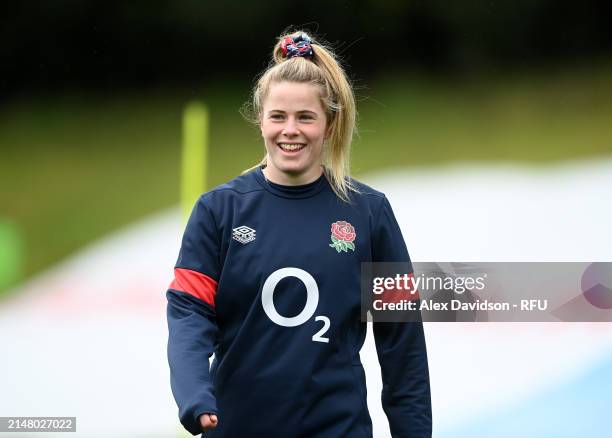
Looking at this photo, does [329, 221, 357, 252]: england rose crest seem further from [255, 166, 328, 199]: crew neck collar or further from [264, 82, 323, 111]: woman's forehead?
[264, 82, 323, 111]: woman's forehead

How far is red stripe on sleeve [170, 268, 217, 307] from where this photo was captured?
2482 millimetres

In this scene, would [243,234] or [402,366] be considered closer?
[243,234]

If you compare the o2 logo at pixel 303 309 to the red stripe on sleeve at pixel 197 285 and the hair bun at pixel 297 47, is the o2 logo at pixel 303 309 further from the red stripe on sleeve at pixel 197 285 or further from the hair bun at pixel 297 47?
the hair bun at pixel 297 47

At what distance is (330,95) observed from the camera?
2.64 meters

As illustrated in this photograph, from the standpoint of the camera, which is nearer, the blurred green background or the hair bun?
the hair bun

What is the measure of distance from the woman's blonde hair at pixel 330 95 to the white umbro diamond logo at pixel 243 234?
0.23m

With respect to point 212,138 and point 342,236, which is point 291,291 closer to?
point 342,236

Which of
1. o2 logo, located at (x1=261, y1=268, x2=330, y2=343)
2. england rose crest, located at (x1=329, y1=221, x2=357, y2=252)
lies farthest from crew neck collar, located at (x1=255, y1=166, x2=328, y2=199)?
o2 logo, located at (x1=261, y1=268, x2=330, y2=343)

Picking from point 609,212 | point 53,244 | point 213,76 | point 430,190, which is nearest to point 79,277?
point 53,244

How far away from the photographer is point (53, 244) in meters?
4.00

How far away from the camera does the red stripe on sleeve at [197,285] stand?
2.48 m

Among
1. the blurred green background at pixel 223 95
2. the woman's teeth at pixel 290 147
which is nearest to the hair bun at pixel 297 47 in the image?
the woman's teeth at pixel 290 147

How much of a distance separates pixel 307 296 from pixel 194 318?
29cm

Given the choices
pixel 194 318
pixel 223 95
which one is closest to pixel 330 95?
pixel 194 318
